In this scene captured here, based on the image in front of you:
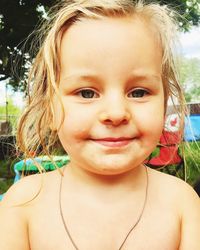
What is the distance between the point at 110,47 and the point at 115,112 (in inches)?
7.4

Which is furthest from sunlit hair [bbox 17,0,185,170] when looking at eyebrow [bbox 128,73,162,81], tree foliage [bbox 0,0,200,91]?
tree foliage [bbox 0,0,200,91]

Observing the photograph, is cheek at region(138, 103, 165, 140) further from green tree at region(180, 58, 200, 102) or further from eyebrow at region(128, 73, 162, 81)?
green tree at region(180, 58, 200, 102)

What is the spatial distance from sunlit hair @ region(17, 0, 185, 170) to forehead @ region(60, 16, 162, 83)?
1.1 inches

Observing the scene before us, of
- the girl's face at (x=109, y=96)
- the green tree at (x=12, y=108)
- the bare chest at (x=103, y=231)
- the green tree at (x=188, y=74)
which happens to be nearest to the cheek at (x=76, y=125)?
the girl's face at (x=109, y=96)

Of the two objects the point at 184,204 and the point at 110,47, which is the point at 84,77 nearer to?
the point at 110,47

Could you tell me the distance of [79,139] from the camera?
3.96 feet

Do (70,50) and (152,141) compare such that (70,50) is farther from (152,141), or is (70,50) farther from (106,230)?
(106,230)

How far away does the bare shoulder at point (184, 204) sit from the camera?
1297 mm

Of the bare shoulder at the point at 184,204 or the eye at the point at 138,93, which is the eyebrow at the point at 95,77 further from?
the bare shoulder at the point at 184,204

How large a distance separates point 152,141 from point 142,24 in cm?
35

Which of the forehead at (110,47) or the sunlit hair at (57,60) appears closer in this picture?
the forehead at (110,47)

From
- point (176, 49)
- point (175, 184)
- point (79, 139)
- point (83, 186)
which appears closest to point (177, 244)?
point (175, 184)

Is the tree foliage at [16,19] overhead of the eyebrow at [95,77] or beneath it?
overhead

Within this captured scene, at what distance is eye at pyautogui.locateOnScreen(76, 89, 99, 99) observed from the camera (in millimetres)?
1201
